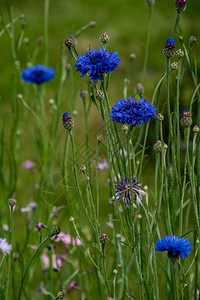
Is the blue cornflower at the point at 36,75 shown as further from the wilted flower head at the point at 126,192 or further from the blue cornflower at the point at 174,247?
the blue cornflower at the point at 174,247

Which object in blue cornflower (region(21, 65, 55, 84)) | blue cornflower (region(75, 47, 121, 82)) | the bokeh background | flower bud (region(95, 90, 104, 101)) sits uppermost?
the bokeh background

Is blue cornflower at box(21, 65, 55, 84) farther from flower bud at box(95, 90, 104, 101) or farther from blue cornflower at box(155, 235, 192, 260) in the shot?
blue cornflower at box(155, 235, 192, 260)

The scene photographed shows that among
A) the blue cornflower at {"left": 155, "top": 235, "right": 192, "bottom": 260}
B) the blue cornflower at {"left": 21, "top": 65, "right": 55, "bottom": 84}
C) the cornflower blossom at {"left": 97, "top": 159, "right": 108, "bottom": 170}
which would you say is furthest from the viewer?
the blue cornflower at {"left": 21, "top": 65, "right": 55, "bottom": 84}

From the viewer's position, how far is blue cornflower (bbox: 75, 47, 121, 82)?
2.50 ft

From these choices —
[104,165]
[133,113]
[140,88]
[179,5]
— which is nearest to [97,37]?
[104,165]

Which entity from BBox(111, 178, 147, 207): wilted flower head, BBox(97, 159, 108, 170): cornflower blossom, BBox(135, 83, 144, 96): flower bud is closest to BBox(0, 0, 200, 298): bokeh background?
BBox(97, 159, 108, 170): cornflower blossom

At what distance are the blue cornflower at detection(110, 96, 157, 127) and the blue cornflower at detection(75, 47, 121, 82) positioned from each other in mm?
63

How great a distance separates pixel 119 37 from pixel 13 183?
2149 millimetres

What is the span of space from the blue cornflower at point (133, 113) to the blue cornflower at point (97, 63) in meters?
0.06

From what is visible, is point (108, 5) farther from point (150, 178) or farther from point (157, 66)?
point (150, 178)

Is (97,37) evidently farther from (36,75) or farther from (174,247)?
(174,247)

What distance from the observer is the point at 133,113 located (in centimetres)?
74

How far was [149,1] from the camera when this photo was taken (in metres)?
1.22

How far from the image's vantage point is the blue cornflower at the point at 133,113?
73cm
